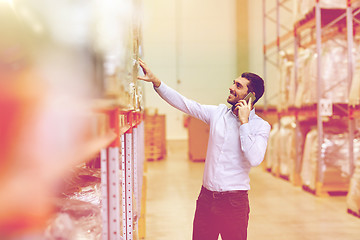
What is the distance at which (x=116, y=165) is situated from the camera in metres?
1.34

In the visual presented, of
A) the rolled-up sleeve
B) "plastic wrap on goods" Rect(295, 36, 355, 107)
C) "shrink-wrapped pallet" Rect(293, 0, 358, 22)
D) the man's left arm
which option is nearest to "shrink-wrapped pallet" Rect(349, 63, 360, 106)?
"plastic wrap on goods" Rect(295, 36, 355, 107)

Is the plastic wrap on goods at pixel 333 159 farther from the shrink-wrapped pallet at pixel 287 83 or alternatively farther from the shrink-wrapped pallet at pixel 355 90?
the shrink-wrapped pallet at pixel 287 83

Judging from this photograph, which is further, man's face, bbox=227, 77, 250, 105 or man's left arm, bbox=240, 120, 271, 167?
man's face, bbox=227, 77, 250, 105

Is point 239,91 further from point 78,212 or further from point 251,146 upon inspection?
point 78,212

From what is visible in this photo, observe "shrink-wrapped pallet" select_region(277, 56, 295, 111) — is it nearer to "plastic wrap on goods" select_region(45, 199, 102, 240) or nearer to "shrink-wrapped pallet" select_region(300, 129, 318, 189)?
"shrink-wrapped pallet" select_region(300, 129, 318, 189)

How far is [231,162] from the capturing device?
8.72 feet

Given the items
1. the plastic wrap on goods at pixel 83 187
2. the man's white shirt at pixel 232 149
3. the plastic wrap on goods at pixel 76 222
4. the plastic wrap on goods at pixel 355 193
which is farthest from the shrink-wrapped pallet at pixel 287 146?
the plastic wrap on goods at pixel 76 222

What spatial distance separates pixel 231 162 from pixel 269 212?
9.95 ft

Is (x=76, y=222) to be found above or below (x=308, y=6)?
below

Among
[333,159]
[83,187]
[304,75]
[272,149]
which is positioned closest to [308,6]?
[304,75]

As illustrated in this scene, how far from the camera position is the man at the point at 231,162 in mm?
2541

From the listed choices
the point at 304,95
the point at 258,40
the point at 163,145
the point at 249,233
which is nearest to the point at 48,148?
the point at 249,233

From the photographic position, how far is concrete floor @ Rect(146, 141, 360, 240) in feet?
14.5

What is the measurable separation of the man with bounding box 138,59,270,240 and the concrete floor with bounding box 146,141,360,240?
5.91 ft
